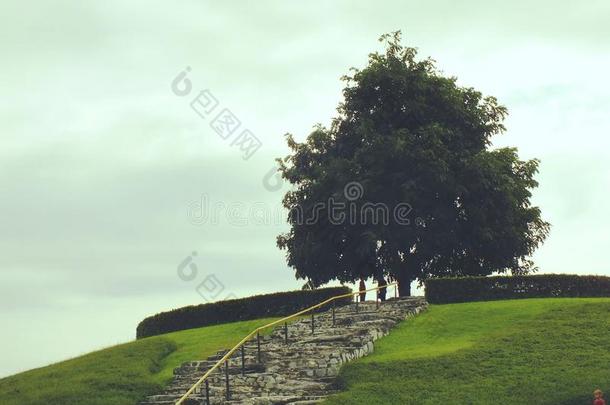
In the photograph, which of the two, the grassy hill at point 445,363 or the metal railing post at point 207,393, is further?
the metal railing post at point 207,393

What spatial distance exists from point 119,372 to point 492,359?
14259 mm

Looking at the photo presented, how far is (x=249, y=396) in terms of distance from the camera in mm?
32312

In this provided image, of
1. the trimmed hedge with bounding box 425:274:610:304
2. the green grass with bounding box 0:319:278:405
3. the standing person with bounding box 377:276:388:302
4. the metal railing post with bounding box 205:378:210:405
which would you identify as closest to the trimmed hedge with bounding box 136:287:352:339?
the green grass with bounding box 0:319:278:405

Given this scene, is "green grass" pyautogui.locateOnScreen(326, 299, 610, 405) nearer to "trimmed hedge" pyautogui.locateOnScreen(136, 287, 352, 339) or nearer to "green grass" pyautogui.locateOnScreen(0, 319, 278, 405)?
"trimmed hedge" pyautogui.locateOnScreen(136, 287, 352, 339)

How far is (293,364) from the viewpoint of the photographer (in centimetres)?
3553

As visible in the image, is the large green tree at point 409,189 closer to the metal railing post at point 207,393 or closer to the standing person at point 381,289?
the standing person at point 381,289

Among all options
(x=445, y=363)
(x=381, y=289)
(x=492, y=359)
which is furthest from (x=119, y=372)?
(x=381, y=289)

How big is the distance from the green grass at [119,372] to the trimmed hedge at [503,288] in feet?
27.5

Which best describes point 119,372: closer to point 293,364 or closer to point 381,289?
point 293,364

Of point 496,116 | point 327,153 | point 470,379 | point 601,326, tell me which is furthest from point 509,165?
point 470,379

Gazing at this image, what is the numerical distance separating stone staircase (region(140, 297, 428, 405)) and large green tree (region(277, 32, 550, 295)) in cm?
1219

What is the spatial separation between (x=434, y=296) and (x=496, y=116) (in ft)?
61.2

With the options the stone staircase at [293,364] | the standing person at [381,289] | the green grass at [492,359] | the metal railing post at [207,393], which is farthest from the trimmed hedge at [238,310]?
the metal railing post at [207,393]

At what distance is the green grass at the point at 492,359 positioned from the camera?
30250 millimetres
